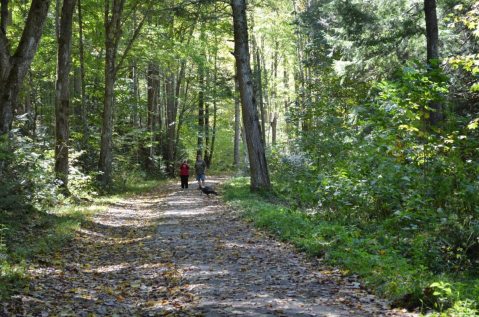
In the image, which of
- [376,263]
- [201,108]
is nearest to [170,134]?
[201,108]

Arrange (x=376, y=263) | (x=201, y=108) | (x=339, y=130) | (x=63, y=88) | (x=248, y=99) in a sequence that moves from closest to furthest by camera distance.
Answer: (x=376, y=263) < (x=339, y=130) < (x=63, y=88) < (x=248, y=99) < (x=201, y=108)

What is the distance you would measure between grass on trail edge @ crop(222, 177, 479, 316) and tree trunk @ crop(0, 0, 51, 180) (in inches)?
244

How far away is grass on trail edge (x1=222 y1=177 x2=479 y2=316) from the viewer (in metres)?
4.40

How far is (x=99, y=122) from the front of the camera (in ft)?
79.7

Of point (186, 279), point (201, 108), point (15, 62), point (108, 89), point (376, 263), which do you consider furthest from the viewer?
point (201, 108)

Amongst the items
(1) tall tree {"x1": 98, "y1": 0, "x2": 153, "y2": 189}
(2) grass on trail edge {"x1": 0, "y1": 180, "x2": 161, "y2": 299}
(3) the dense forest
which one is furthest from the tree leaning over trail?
(2) grass on trail edge {"x1": 0, "y1": 180, "x2": 161, "y2": 299}

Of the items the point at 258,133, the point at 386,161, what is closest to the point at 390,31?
the point at 258,133

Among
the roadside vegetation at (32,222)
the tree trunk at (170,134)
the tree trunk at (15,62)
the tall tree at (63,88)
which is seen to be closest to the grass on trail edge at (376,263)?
the roadside vegetation at (32,222)

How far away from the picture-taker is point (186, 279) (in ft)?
21.1

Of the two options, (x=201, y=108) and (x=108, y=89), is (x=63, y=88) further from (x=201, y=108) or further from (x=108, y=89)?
(x=201, y=108)

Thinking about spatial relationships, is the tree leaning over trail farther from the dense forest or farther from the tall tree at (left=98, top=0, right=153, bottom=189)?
the tall tree at (left=98, top=0, right=153, bottom=189)

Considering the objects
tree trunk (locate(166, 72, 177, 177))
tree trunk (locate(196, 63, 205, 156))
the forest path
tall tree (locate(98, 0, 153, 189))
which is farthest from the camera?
tree trunk (locate(196, 63, 205, 156))

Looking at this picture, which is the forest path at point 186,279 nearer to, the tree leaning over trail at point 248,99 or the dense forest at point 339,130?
the dense forest at point 339,130

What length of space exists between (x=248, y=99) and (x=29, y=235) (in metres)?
9.37
